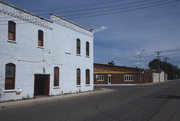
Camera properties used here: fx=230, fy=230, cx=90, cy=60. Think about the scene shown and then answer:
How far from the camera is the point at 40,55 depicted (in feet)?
73.6

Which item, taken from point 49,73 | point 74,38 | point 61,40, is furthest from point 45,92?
point 74,38

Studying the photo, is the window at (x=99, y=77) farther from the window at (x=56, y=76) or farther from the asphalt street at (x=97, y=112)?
the asphalt street at (x=97, y=112)

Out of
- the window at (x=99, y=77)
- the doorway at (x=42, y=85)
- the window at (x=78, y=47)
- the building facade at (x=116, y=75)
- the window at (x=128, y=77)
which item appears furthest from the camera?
the window at (x=99, y=77)

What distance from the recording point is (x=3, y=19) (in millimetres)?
18500

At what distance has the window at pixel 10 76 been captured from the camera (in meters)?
18.7

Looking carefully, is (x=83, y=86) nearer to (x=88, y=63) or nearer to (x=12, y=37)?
(x=88, y=63)

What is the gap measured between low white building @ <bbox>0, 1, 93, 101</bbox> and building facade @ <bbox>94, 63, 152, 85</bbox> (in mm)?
31960

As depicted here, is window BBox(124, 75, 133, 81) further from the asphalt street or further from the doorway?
the asphalt street

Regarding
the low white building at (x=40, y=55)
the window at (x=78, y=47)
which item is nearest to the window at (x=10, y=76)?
the low white building at (x=40, y=55)

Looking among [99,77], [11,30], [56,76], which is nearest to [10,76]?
[11,30]

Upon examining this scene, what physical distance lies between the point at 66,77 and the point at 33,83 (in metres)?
5.76

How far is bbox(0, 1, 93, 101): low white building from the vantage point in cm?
Answer: 1884

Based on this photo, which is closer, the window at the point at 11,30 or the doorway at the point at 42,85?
the window at the point at 11,30

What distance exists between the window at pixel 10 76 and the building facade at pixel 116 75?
4502cm
